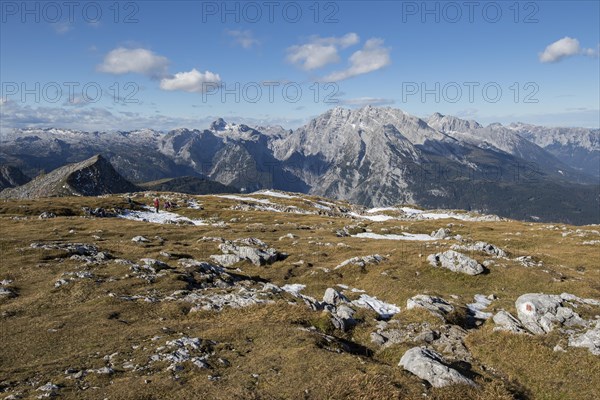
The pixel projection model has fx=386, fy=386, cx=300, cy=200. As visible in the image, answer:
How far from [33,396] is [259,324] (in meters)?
13.2

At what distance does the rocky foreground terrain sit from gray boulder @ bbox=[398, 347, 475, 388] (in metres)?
0.07

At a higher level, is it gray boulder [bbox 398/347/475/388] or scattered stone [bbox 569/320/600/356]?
gray boulder [bbox 398/347/475/388]

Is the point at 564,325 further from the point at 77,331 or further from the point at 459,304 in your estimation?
the point at 77,331

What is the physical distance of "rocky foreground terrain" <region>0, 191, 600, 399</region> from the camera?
17578 millimetres

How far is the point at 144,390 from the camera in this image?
53.9 feet

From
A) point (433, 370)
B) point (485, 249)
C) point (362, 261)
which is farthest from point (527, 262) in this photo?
point (433, 370)

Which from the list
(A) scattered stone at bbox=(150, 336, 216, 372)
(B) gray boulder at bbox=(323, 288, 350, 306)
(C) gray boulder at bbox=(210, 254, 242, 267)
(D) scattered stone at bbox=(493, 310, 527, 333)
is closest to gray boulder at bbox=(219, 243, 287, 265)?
(C) gray boulder at bbox=(210, 254, 242, 267)

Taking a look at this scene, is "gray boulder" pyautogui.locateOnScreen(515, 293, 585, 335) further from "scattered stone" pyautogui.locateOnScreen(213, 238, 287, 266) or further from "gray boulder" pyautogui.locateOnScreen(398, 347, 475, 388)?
"scattered stone" pyautogui.locateOnScreen(213, 238, 287, 266)

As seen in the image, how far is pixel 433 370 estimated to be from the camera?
1838 centimetres

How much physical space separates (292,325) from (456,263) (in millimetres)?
28637

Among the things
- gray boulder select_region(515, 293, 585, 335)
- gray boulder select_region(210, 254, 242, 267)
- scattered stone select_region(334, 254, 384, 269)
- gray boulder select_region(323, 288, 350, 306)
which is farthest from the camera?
gray boulder select_region(210, 254, 242, 267)

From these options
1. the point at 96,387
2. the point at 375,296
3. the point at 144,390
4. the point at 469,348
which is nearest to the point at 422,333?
the point at 469,348

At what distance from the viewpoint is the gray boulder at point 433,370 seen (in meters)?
17.8

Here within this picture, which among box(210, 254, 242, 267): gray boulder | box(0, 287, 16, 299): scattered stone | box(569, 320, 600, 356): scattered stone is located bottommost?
box(210, 254, 242, 267): gray boulder
